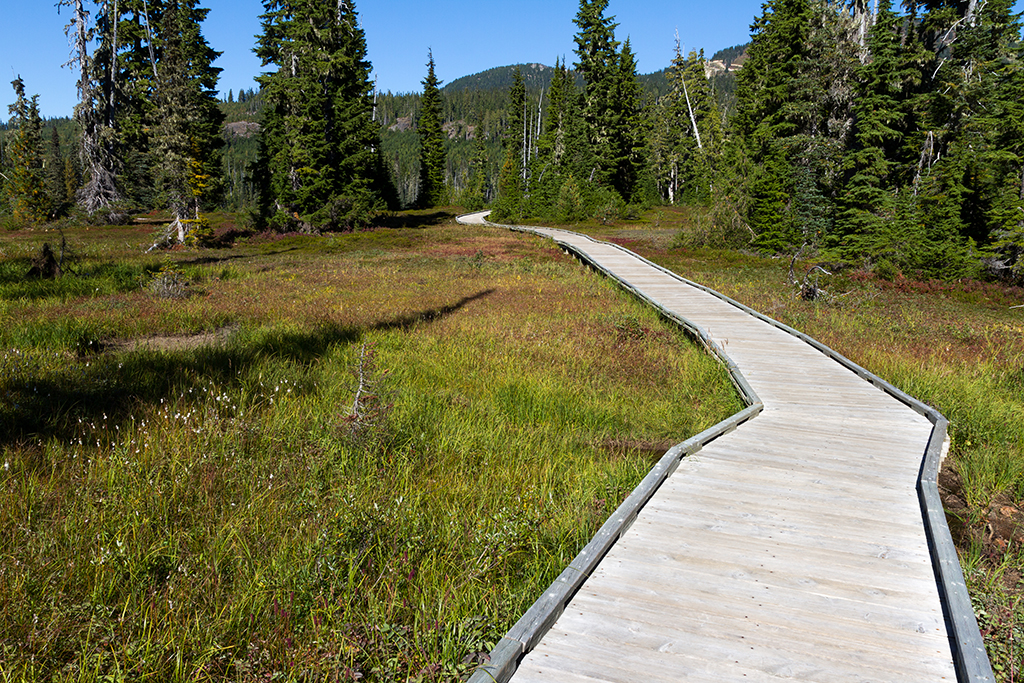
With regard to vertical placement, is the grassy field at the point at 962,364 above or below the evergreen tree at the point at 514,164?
below

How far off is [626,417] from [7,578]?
6.60 m

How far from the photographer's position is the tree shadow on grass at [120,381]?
19.9ft

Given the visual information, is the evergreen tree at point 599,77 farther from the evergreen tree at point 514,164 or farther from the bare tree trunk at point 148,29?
the bare tree trunk at point 148,29

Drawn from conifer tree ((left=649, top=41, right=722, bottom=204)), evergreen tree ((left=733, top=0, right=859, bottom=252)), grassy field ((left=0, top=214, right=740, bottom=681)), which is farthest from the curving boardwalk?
conifer tree ((left=649, top=41, right=722, bottom=204))

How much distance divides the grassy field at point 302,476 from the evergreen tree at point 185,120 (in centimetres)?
1718

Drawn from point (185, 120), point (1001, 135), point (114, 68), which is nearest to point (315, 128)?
point (185, 120)

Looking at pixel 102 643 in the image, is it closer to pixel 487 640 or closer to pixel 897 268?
pixel 487 640

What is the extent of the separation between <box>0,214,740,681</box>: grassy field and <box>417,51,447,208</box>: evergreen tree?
6403cm

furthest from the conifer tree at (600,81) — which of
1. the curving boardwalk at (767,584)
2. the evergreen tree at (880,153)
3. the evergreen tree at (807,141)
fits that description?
the curving boardwalk at (767,584)

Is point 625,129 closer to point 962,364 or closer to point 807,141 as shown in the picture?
point 807,141

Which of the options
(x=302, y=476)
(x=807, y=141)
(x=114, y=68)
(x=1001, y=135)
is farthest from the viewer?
(x=114, y=68)

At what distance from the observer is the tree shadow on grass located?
19.9 ft

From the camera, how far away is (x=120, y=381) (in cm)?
777

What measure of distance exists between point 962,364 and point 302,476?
11345 millimetres
